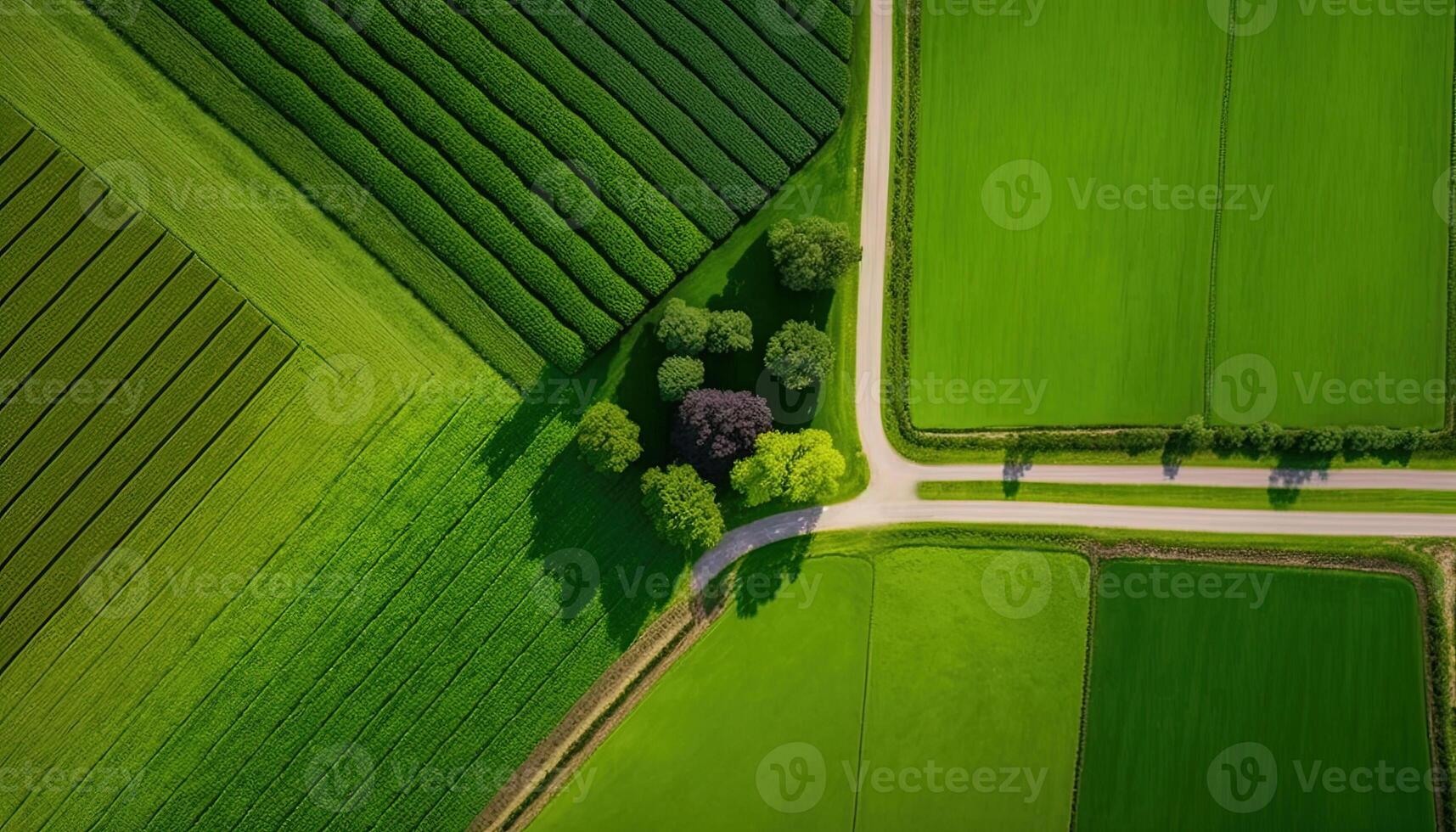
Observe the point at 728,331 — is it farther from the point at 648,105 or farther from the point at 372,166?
the point at 372,166

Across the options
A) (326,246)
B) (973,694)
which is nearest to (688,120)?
(326,246)

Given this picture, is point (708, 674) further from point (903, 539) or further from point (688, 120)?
point (688, 120)

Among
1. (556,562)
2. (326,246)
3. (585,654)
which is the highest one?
(326,246)

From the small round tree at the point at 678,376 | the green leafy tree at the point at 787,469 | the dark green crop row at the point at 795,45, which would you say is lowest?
the green leafy tree at the point at 787,469

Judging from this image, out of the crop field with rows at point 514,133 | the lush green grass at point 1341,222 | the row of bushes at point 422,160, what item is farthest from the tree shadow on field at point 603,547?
the lush green grass at point 1341,222

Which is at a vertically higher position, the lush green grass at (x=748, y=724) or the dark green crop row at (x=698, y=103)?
the dark green crop row at (x=698, y=103)

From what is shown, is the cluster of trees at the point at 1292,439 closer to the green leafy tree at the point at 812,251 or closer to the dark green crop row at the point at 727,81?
the green leafy tree at the point at 812,251

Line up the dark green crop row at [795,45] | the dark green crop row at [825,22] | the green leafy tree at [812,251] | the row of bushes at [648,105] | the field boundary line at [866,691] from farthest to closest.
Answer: the dark green crop row at [825,22], the dark green crop row at [795,45], the row of bushes at [648,105], the field boundary line at [866,691], the green leafy tree at [812,251]
